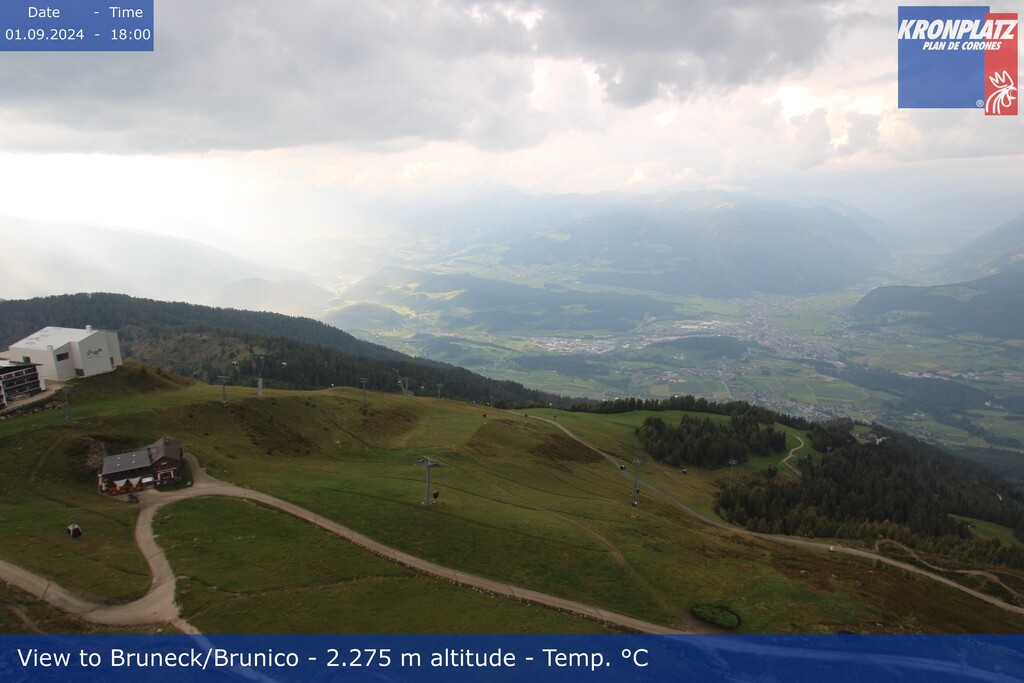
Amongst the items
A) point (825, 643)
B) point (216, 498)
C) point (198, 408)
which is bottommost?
point (825, 643)

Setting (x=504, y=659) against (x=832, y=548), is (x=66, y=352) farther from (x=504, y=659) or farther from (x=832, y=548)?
(x=832, y=548)

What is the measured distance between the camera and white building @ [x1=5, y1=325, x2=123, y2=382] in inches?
3250

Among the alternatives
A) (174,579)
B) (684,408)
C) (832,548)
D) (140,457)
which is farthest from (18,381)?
(684,408)

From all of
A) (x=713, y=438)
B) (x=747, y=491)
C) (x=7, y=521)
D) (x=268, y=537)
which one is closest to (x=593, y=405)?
(x=713, y=438)

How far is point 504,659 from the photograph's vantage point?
39.6 m

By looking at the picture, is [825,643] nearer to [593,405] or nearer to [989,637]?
[989,637]

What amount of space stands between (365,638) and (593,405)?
155 meters

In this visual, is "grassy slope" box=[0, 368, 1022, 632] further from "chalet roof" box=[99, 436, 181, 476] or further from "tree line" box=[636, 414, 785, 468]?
"tree line" box=[636, 414, 785, 468]

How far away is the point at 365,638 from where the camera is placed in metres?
39.3

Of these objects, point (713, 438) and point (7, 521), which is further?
point (713, 438)

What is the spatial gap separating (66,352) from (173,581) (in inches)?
2535

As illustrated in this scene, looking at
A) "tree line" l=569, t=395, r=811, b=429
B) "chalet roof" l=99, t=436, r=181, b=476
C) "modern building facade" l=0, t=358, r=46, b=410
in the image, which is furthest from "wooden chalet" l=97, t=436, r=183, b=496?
"tree line" l=569, t=395, r=811, b=429

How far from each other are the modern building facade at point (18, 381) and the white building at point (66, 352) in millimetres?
3248

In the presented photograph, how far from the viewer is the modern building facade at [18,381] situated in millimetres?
73500
